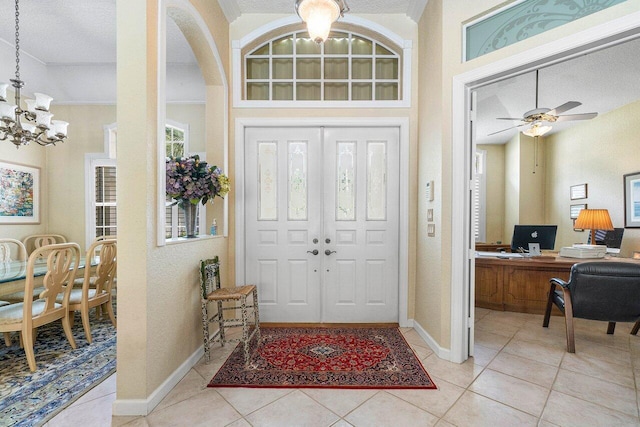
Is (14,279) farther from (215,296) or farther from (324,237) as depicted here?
(324,237)

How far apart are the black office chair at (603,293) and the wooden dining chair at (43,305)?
477 cm

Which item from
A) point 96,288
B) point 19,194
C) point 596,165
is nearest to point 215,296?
point 96,288

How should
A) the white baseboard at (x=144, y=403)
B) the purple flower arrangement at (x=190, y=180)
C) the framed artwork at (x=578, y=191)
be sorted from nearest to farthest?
1. the white baseboard at (x=144, y=403)
2. the purple flower arrangement at (x=190, y=180)
3. the framed artwork at (x=578, y=191)

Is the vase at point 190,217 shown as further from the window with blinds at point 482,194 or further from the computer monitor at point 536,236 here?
the window with blinds at point 482,194

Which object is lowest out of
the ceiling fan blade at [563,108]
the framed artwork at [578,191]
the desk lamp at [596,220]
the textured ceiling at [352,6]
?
the desk lamp at [596,220]

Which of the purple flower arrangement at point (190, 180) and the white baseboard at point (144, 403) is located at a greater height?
the purple flower arrangement at point (190, 180)

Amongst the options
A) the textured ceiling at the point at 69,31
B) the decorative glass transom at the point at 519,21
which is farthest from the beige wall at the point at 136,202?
the decorative glass transom at the point at 519,21

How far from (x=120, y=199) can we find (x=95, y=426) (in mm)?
1437

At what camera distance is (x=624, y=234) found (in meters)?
4.58

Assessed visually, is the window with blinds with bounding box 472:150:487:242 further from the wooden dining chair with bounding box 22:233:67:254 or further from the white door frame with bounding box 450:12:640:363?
the wooden dining chair with bounding box 22:233:67:254

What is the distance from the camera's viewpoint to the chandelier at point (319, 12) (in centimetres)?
171

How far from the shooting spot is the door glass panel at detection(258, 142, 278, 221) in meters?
3.39

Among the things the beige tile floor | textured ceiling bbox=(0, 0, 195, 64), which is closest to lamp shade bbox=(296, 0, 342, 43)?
the beige tile floor

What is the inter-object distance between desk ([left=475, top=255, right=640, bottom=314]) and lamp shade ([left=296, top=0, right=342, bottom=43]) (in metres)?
3.66
